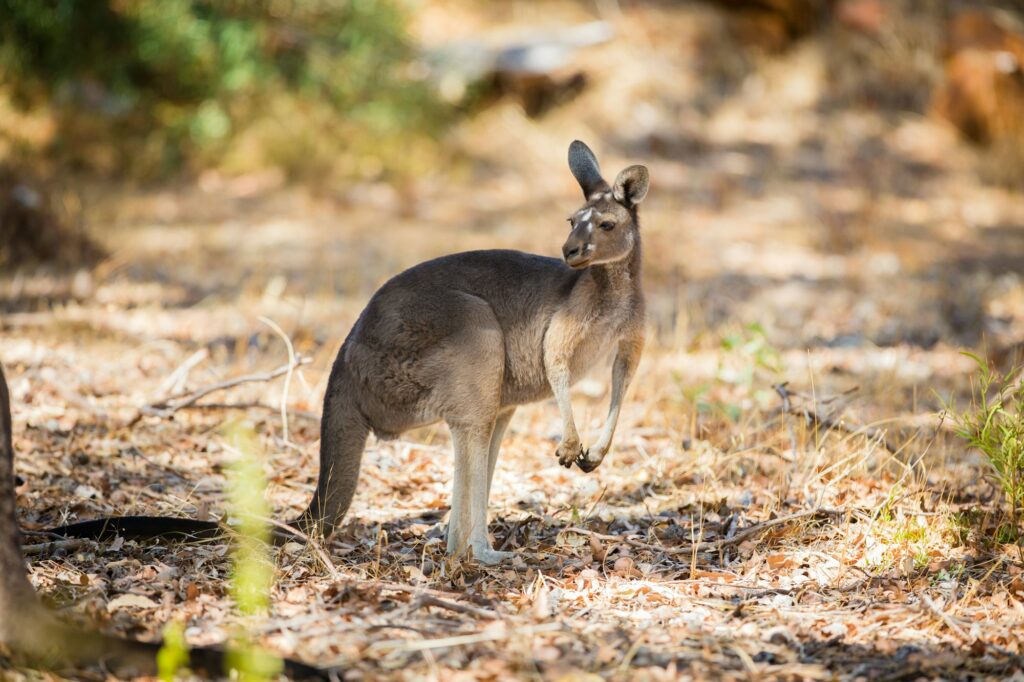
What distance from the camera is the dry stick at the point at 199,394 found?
449 cm

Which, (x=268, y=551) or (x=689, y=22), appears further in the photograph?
(x=689, y=22)

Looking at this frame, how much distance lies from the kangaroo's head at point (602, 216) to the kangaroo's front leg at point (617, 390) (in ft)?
1.15

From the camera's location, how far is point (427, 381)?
3.72 m

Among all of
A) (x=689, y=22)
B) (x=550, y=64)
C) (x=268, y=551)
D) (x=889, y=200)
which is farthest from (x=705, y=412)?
(x=689, y=22)

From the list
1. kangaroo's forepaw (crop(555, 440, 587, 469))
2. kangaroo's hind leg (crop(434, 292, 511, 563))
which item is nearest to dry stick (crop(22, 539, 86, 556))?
kangaroo's hind leg (crop(434, 292, 511, 563))

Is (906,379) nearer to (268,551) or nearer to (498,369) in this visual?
(498,369)

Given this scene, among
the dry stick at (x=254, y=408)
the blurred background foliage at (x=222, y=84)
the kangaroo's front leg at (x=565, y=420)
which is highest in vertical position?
the blurred background foliage at (x=222, y=84)

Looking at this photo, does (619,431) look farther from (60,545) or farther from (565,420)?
(60,545)

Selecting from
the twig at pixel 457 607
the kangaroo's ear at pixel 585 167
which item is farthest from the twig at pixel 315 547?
the kangaroo's ear at pixel 585 167

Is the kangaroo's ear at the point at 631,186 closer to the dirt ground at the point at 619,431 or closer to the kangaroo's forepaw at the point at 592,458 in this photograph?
the kangaroo's forepaw at the point at 592,458

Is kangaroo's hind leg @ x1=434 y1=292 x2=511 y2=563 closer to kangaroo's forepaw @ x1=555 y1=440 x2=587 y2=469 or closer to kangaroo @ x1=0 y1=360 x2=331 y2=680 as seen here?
kangaroo's forepaw @ x1=555 y1=440 x2=587 y2=469

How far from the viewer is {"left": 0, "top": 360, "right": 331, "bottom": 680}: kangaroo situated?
261 cm

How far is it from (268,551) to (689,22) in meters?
10.8

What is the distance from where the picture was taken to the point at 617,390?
4.04 metres
